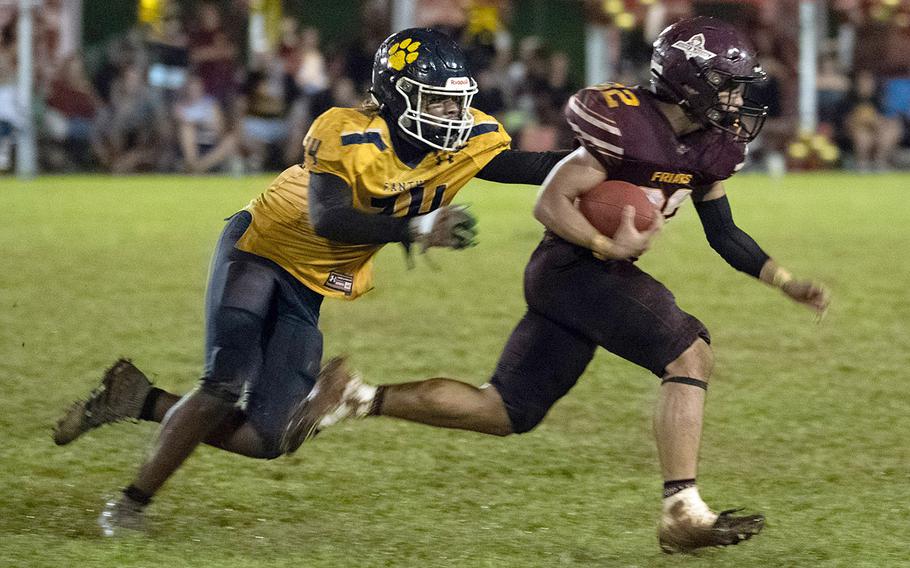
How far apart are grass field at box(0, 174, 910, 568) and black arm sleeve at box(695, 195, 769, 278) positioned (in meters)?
0.78

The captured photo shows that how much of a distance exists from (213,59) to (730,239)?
14.2 meters

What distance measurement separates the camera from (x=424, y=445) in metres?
5.68

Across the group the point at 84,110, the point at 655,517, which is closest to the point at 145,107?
the point at 84,110

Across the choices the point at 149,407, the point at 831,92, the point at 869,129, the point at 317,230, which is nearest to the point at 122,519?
the point at 149,407

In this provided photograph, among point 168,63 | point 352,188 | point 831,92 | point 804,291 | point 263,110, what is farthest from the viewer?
point 831,92

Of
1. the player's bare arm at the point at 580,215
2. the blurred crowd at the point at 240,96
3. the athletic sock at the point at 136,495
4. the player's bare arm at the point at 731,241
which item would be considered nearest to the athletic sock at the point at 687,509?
the player's bare arm at the point at 580,215

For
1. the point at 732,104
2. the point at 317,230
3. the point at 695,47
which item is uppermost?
the point at 695,47

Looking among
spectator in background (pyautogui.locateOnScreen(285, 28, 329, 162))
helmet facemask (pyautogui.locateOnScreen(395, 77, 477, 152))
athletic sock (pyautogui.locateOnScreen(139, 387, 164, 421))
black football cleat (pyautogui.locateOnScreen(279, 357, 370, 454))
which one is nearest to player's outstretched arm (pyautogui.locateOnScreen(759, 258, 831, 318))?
helmet facemask (pyautogui.locateOnScreen(395, 77, 477, 152))

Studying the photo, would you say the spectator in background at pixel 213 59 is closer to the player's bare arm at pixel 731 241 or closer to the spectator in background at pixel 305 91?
the spectator in background at pixel 305 91

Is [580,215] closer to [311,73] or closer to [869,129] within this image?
[311,73]

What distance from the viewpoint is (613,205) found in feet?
14.4

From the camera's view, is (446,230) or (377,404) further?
(377,404)

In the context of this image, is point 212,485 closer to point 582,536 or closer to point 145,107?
point 582,536

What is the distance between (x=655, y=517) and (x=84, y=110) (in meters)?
14.3
